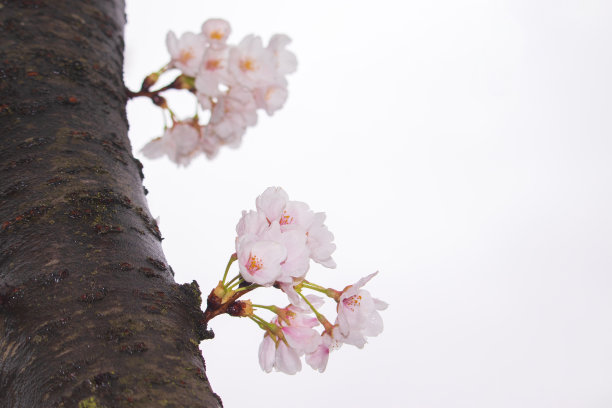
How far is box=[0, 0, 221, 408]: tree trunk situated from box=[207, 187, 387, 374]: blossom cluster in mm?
97

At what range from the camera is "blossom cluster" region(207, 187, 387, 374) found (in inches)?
30.3

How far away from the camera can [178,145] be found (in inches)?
58.3

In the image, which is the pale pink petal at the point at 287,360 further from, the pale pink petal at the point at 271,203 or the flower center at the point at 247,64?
the flower center at the point at 247,64

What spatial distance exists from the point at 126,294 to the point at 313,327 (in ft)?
1.06

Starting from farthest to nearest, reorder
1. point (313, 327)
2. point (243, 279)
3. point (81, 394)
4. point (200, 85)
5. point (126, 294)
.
A: 1. point (200, 85)
2. point (313, 327)
3. point (243, 279)
4. point (126, 294)
5. point (81, 394)

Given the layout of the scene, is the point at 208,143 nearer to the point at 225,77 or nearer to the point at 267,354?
the point at 225,77

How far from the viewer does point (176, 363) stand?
660 millimetres

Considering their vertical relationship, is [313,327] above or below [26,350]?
above

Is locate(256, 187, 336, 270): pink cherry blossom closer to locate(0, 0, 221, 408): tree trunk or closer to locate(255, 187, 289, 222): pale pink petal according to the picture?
locate(255, 187, 289, 222): pale pink petal

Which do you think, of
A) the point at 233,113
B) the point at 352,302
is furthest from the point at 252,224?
the point at 233,113

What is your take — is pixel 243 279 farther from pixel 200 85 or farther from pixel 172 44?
pixel 172 44

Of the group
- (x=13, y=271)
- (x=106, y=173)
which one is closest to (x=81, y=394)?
(x=13, y=271)

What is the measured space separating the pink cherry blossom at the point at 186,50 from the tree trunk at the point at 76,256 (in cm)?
22

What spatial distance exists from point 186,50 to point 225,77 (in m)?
0.15
